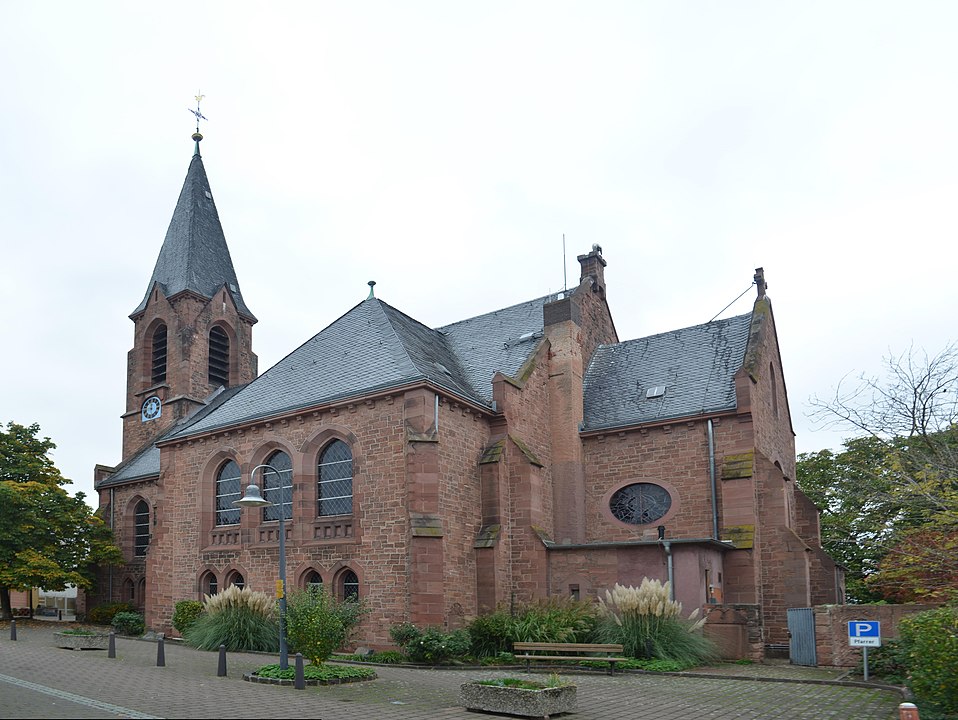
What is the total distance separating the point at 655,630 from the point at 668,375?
9.95 metres

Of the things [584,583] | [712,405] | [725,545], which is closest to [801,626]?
[725,545]

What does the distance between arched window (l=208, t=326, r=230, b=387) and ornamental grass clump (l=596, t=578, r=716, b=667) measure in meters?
26.8

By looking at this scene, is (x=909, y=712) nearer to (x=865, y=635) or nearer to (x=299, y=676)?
(x=865, y=635)

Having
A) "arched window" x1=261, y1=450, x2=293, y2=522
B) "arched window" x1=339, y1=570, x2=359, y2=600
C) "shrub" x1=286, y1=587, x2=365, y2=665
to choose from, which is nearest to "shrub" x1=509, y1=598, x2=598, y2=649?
"arched window" x1=339, y1=570, x2=359, y2=600

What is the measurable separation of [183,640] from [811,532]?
1925 centimetres

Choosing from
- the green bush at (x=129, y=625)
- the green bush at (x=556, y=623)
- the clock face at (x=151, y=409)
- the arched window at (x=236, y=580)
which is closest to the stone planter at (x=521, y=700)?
the green bush at (x=556, y=623)

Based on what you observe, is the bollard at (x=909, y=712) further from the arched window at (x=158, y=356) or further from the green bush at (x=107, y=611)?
the arched window at (x=158, y=356)

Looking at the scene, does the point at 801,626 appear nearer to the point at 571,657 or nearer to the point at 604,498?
the point at 571,657

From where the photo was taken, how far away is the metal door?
61.5ft

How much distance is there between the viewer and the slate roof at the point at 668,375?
80.7ft

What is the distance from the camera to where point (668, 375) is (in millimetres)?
26281

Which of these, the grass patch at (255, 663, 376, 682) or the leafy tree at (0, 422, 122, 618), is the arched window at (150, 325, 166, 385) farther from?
the grass patch at (255, 663, 376, 682)

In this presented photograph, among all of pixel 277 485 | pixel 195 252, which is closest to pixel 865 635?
pixel 277 485

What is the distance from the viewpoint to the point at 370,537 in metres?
21.3
